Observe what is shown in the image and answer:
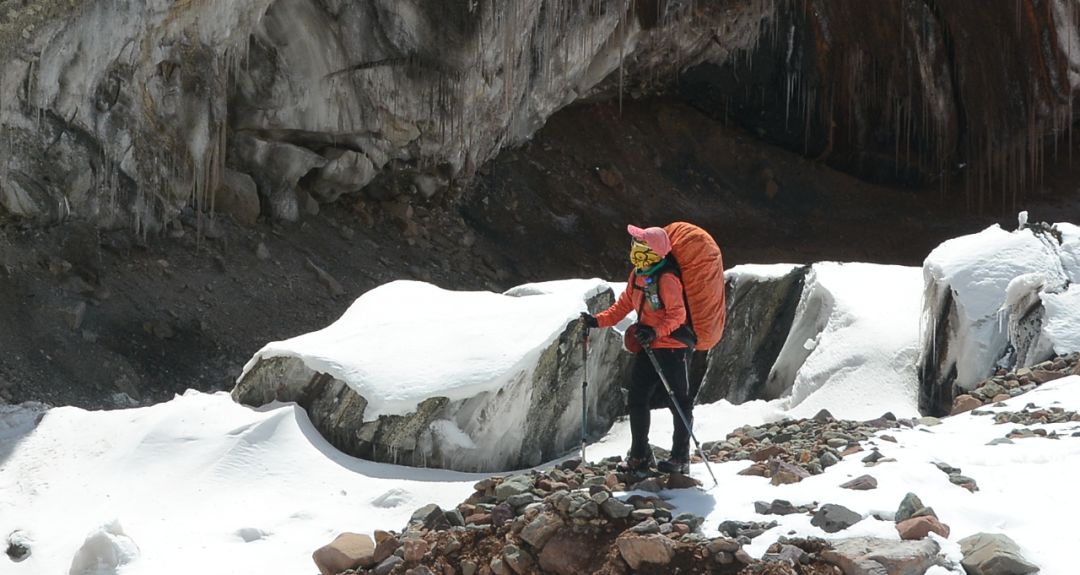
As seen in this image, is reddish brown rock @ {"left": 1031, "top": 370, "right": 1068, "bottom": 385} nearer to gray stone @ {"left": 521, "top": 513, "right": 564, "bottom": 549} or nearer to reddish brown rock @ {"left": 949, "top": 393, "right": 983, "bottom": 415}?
reddish brown rock @ {"left": 949, "top": 393, "right": 983, "bottom": 415}

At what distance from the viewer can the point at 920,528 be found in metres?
5.83

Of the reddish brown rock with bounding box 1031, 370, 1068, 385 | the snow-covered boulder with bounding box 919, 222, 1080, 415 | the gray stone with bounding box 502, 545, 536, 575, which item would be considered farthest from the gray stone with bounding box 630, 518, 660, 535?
the snow-covered boulder with bounding box 919, 222, 1080, 415

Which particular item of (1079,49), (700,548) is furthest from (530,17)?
(700,548)

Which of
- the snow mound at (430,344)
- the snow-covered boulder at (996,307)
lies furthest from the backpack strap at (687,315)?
the snow-covered boulder at (996,307)

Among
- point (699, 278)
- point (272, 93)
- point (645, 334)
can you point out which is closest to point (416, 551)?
point (645, 334)

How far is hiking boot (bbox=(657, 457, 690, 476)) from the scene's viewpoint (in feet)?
22.6

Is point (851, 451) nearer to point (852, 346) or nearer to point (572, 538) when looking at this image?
point (572, 538)

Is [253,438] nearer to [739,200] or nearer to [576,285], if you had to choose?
[576,285]

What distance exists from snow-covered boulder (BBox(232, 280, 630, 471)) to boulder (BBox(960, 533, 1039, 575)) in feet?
12.0

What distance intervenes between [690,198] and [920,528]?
15462mm

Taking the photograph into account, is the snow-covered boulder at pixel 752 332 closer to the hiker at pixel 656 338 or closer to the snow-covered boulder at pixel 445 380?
the snow-covered boulder at pixel 445 380

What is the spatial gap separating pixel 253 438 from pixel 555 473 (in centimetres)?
223

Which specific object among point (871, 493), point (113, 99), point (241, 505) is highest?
point (113, 99)

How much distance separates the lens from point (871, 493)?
6309 mm
